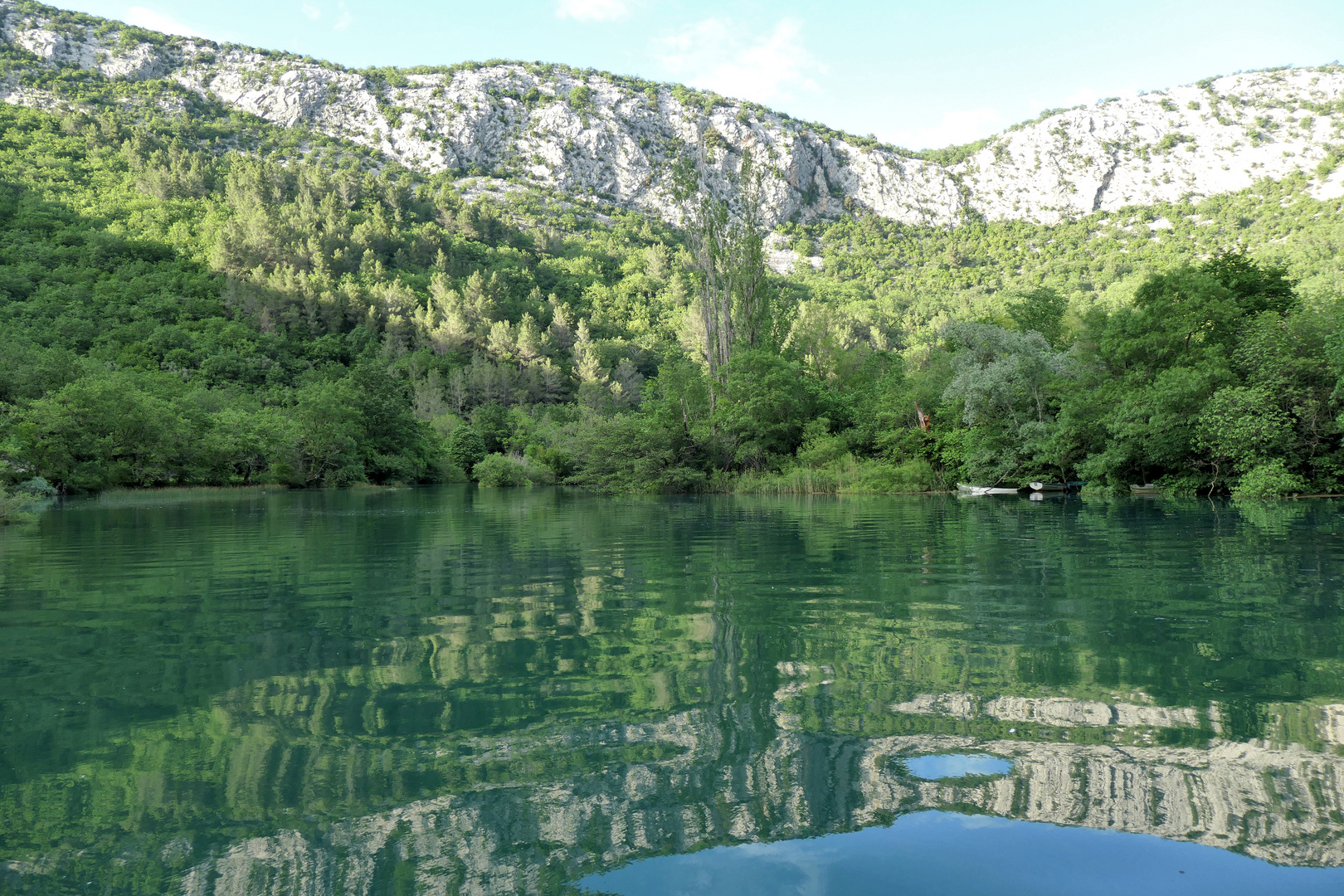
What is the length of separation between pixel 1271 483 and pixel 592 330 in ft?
300

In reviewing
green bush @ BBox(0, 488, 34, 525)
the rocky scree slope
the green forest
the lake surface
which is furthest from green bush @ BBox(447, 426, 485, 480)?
the rocky scree slope

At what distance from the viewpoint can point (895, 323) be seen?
101125 millimetres

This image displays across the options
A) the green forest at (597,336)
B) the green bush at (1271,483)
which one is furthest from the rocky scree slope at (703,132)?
the green bush at (1271,483)

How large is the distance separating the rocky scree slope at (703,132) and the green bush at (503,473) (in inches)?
4094

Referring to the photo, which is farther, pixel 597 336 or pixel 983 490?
pixel 597 336

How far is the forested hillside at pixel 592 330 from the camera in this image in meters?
30.3

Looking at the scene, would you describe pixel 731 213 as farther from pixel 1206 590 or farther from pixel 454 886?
pixel 454 886

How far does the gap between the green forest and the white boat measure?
959mm

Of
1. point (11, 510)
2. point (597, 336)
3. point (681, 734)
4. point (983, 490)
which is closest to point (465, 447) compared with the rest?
point (597, 336)

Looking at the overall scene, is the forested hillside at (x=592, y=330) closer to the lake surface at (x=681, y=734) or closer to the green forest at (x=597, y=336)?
the green forest at (x=597, y=336)

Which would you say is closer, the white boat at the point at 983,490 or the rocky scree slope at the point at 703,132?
the white boat at the point at 983,490

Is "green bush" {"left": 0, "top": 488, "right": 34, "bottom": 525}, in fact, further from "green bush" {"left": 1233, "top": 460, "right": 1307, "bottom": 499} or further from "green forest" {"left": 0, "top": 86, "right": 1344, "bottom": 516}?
"green bush" {"left": 1233, "top": 460, "right": 1307, "bottom": 499}

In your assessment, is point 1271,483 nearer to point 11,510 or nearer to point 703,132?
point 11,510

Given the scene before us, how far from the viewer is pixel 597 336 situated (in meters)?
109
